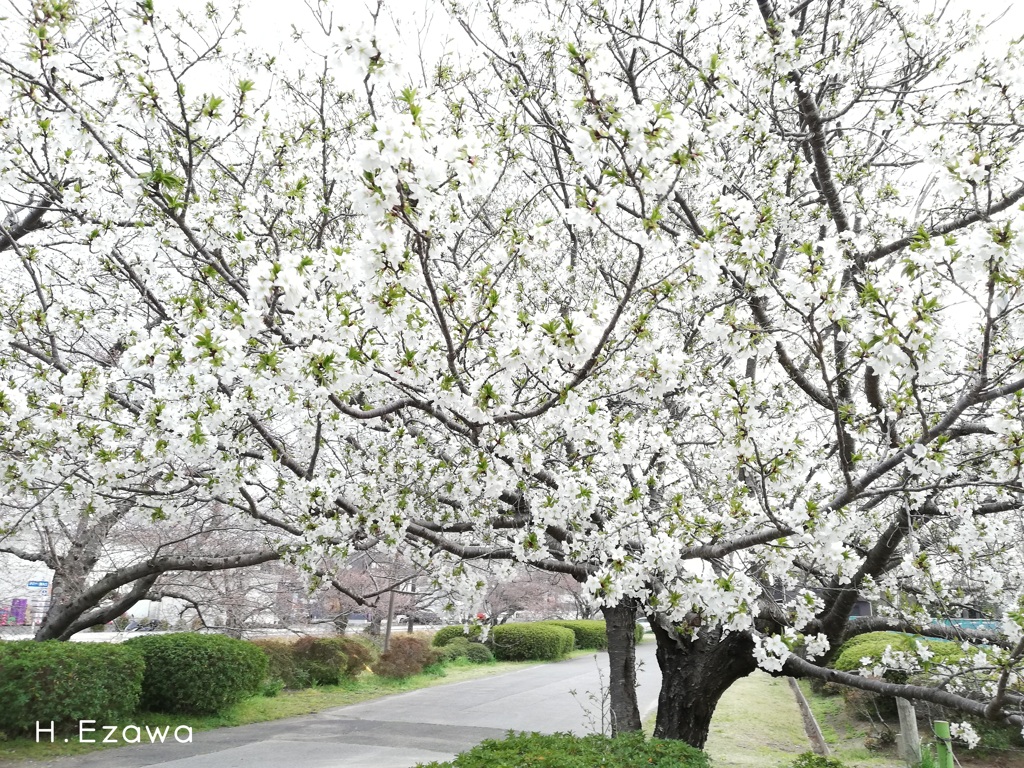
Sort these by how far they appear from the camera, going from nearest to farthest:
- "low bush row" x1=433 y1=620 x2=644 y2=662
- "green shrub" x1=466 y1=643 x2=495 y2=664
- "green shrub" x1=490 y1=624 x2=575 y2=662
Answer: "green shrub" x1=466 y1=643 x2=495 y2=664
"low bush row" x1=433 y1=620 x2=644 y2=662
"green shrub" x1=490 y1=624 x2=575 y2=662

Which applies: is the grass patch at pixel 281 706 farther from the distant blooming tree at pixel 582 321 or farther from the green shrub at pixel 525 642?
the distant blooming tree at pixel 582 321

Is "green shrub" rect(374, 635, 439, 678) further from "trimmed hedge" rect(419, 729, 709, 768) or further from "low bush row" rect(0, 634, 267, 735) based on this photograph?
"trimmed hedge" rect(419, 729, 709, 768)

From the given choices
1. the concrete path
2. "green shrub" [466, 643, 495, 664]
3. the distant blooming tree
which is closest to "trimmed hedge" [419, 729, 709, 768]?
the distant blooming tree

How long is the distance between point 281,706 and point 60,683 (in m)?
4.65

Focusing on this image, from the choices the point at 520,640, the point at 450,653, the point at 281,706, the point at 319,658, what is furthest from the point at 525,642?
the point at 281,706

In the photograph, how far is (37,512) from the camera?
6.59 metres

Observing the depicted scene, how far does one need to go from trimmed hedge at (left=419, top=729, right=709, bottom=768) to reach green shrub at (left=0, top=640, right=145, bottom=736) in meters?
6.05

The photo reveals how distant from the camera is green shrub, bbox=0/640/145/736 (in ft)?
24.9

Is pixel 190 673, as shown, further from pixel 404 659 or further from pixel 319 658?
pixel 404 659

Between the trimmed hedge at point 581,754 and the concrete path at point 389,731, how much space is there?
84.9 inches

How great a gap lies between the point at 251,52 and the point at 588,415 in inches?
165

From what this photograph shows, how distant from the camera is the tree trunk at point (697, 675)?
21.4 feet

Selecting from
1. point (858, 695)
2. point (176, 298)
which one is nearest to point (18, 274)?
point (176, 298)

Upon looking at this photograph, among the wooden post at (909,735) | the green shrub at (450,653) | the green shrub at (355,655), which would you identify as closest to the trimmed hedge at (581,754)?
Answer: the wooden post at (909,735)
